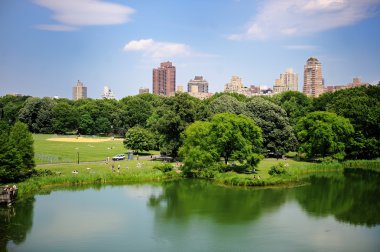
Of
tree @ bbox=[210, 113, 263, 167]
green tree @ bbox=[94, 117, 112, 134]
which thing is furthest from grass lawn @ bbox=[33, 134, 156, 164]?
green tree @ bbox=[94, 117, 112, 134]

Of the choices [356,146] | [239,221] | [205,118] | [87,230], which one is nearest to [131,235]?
[87,230]

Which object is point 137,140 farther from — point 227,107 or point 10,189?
point 10,189

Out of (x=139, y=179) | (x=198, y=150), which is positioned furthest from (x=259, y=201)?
(x=139, y=179)

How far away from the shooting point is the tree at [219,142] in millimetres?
50522

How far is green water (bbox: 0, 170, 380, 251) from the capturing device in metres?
28.5

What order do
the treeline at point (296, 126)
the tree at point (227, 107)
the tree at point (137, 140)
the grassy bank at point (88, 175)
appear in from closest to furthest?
the grassy bank at point (88, 175), the treeline at point (296, 126), the tree at point (137, 140), the tree at point (227, 107)

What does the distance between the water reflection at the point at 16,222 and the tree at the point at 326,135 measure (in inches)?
1554

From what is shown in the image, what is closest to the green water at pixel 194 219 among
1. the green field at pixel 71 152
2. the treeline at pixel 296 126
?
the treeline at pixel 296 126

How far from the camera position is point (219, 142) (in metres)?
51.9

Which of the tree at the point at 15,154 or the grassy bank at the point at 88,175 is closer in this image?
the tree at the point at 15,154

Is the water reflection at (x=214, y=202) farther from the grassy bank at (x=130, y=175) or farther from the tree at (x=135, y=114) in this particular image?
the tree at (x=135, y=114)

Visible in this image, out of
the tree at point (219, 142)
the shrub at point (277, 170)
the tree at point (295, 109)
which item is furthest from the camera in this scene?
the tree at point (295, 109)

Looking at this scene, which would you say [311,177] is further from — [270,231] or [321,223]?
[270,231]

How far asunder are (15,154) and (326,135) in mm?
40728
